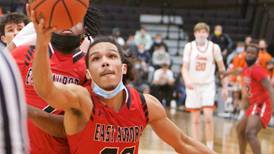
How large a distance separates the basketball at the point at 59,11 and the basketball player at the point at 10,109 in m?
0.57

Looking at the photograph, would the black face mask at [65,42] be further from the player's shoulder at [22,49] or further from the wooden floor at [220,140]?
the wooden floor at [220,140]

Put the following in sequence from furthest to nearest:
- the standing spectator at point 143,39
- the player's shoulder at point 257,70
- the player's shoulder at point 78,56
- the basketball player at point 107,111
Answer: the standing spectator at point 143,39 < the player's shoulder at point 257,70 < the player's shoulder at point 78,56 < the basketball player at point 107,111

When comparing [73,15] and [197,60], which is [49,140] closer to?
[73,15]

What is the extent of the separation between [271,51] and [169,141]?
589 inches

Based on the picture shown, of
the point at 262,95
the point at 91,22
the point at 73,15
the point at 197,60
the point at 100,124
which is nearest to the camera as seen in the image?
the point at 73,15

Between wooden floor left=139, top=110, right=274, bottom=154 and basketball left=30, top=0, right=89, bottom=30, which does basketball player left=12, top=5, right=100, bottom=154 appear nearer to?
basketball left=30, top=0, right=89, bottom=30

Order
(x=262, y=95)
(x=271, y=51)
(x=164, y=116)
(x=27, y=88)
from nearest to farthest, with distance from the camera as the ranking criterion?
(x=164, y=116), (x=27, y=88), (x=262, y=95), (x=271, y=51)

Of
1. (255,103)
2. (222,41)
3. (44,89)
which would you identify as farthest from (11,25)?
(222,41)

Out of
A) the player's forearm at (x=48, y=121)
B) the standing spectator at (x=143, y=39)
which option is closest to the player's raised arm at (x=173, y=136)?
the player's forearm at (x=48, y=121)

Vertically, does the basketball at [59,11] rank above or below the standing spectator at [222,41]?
above

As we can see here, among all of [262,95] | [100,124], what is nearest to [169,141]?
[100,124]

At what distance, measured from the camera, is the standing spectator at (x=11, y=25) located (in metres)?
5.01

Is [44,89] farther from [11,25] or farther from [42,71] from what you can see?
[11,25]

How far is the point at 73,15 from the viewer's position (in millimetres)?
2914
